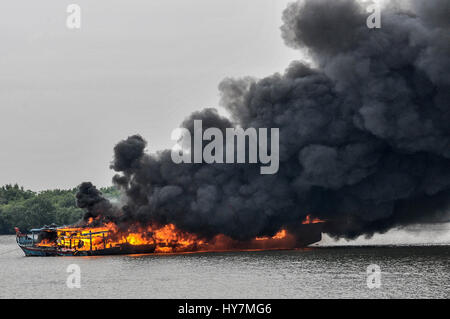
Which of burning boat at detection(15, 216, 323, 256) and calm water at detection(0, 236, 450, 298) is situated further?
burning boat at detection(15, 216, 323, 256)

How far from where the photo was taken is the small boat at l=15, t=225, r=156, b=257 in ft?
436

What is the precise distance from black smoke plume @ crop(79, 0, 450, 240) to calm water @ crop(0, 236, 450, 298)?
6.99 meters

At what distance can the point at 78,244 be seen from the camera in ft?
463

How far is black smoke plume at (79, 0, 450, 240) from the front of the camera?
110 meters

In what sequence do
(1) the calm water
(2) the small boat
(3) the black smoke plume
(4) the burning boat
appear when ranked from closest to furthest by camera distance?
(1) the calm water
(3) the black smoke plume
(4) the burning boat
(2) the small boat

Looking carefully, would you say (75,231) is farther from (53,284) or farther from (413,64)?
(413,64)

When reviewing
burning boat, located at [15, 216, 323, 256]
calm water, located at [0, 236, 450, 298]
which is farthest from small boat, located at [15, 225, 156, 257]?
calm water, located at [0, 236, 450, 298]

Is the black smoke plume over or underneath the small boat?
over

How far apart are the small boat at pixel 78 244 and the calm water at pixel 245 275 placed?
6.46 meters

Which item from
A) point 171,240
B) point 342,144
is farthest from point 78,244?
point 342,144

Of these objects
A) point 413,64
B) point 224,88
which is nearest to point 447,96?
point 413,64

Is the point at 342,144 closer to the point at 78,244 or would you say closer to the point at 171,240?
the point at 171,240

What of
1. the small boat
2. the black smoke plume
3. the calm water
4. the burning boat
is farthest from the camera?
the small boat

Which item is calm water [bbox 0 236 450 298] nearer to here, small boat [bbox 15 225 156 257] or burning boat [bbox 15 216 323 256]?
burning boat [bbox 15 216 323 256]
